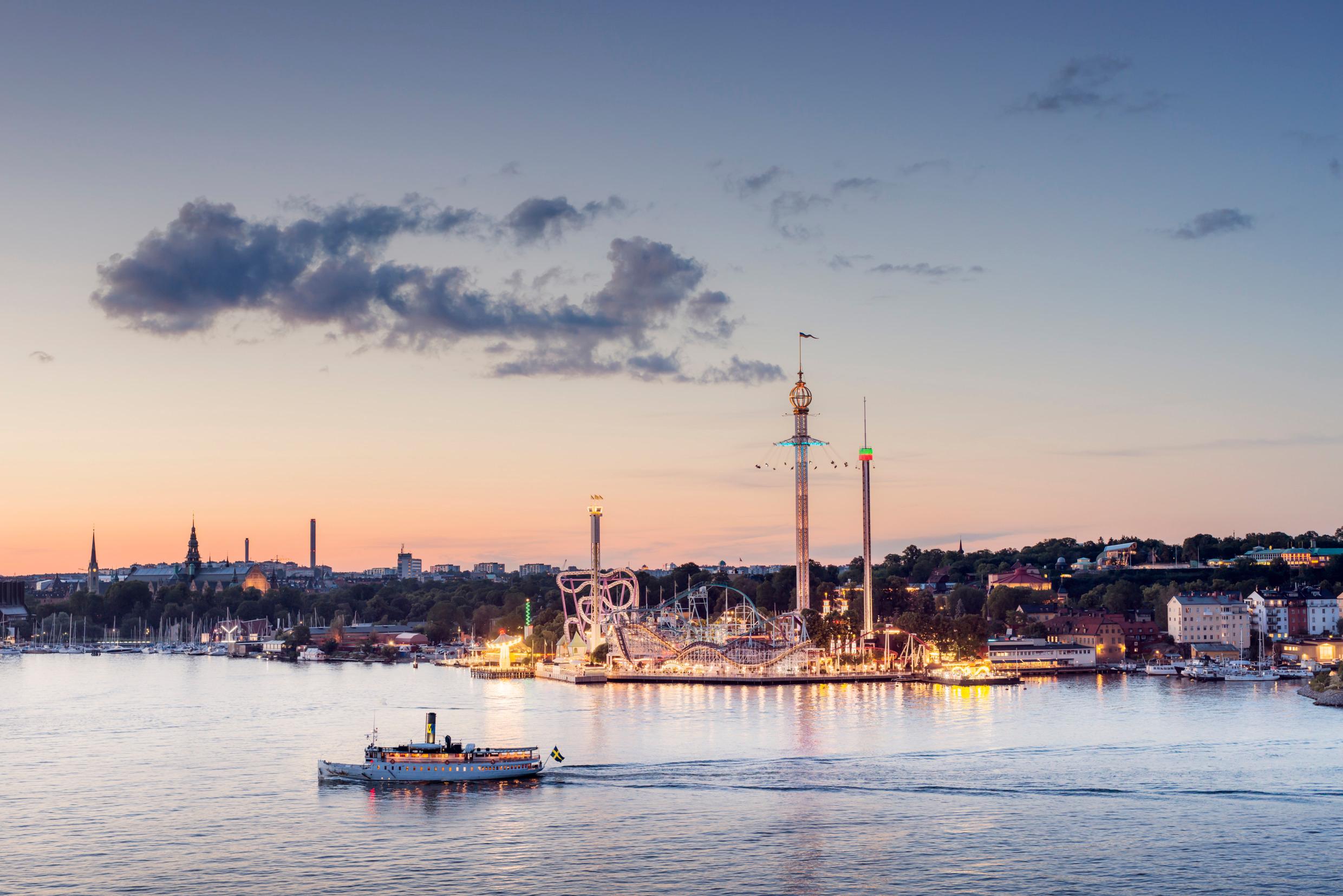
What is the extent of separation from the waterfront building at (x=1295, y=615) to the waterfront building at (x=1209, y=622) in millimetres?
2548

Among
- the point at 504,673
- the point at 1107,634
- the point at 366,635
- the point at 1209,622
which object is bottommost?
the point at 504,673

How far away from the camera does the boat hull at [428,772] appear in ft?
99.8

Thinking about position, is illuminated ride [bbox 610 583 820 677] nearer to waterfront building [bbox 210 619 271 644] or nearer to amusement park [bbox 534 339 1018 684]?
amusement park [bbox 534 339 1018 684]

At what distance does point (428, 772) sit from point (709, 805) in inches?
269

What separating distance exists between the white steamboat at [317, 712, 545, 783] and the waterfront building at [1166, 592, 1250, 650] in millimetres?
58249

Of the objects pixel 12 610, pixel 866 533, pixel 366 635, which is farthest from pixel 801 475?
pixel 12 610

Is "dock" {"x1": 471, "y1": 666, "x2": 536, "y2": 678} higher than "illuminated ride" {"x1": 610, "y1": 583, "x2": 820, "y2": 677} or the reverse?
the reverse

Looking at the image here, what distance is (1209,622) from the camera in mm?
80562

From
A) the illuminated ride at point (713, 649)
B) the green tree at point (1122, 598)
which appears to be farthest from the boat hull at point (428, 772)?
the green tree at point (1122, 598)

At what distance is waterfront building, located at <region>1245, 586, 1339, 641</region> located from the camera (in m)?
83.4

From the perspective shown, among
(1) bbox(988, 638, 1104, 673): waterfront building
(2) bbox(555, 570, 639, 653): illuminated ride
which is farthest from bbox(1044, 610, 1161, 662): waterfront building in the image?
(2) bbox(555, 570, 639, 653): illuminated ride

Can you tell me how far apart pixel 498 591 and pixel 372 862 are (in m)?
94.3

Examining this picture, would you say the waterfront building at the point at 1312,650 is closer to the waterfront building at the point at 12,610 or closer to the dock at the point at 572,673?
the dock at the point at 572,673

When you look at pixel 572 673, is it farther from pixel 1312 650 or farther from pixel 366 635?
pixel 366 635
